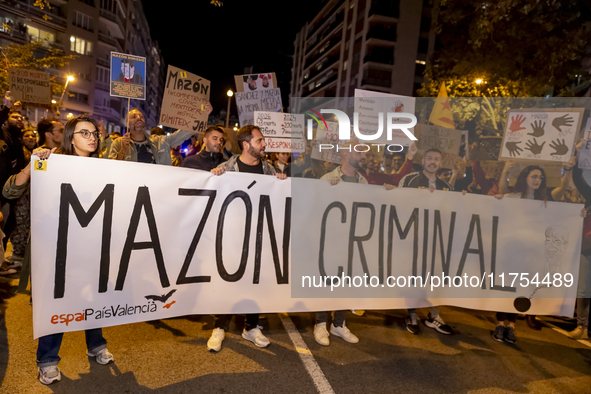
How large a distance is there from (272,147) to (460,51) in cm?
1169

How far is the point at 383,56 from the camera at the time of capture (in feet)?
150

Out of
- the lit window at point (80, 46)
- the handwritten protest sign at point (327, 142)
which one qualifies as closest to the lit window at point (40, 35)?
the lit window at point (80, 46)

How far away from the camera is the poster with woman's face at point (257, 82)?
747 centimetres

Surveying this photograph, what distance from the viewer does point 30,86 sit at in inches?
354

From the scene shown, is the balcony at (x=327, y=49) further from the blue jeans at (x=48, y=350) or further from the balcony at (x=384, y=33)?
the blue jeans at (x=48, y=350)

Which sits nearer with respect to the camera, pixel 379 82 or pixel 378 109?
pixel 378 109

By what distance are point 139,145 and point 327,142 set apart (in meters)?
4.61

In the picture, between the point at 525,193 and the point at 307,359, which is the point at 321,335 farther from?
the point at 525,193

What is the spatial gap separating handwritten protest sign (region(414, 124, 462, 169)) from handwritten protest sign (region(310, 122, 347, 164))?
1674 mm

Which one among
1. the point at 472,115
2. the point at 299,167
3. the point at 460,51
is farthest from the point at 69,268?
the point at 472,115

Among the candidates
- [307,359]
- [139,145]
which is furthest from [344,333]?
[139,145]

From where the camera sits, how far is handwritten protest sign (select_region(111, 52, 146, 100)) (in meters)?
6.02

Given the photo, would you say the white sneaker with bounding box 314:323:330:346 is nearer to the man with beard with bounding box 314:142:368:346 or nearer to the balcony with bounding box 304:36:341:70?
the man with beard with bounding box 314:142:368:346

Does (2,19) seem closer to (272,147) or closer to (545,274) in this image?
(272,147)
